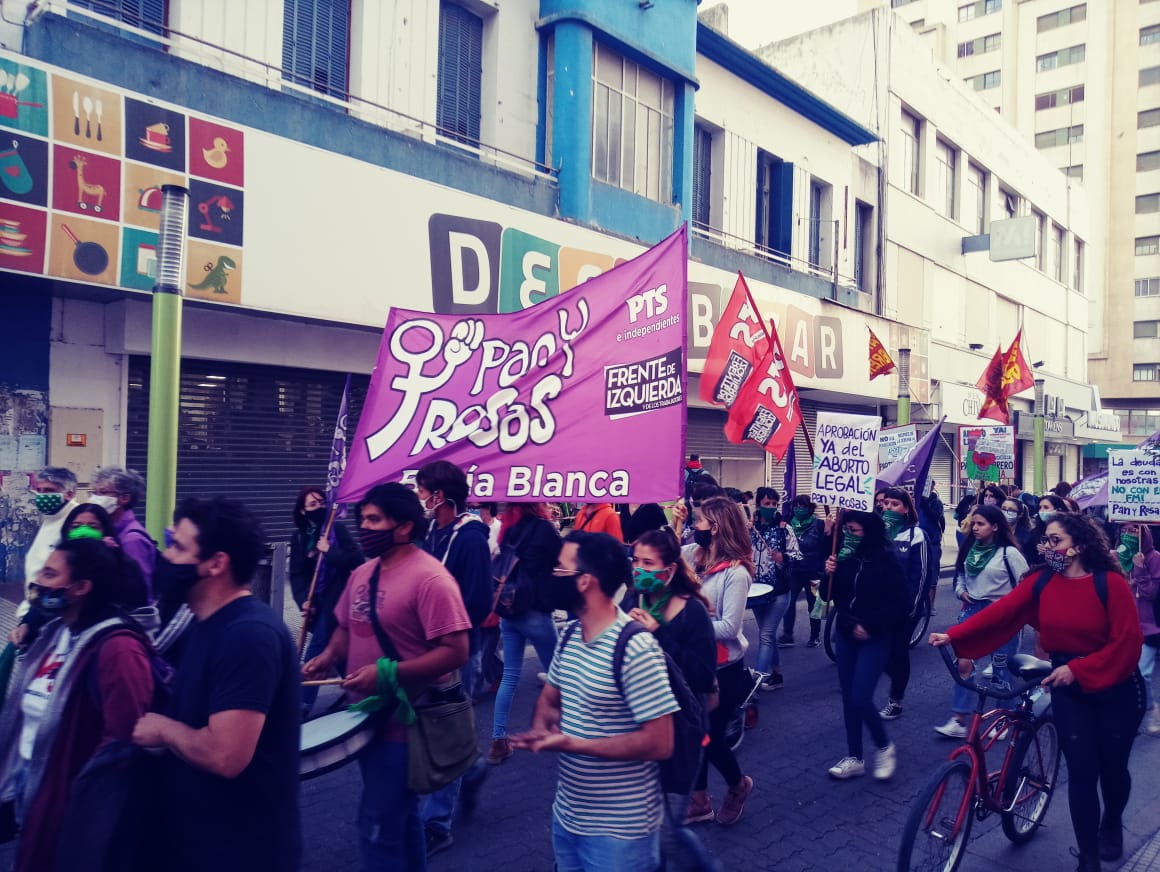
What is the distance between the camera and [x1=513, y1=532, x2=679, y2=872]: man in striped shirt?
2.93m

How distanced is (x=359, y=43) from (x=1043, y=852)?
1094cm

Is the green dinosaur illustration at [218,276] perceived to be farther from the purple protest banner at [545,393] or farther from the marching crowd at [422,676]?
the purple protest banner at [545,393]

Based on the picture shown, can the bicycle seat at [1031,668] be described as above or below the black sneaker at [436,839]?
above

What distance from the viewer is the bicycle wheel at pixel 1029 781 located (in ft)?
15.4

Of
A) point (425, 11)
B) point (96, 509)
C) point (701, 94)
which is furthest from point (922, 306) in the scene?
point (96, 509)

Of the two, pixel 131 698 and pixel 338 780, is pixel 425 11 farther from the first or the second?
pixel 131 698

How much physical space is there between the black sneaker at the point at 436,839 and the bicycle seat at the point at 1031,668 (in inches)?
111

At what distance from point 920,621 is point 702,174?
1078cm

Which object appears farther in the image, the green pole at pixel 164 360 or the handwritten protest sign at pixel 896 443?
the handwritten protest sign at pixel 896 443

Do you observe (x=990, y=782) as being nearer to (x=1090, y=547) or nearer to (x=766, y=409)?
(x=1090, y=547)

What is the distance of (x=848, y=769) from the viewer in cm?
569

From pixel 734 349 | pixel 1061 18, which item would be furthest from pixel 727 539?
pixel 1061 18

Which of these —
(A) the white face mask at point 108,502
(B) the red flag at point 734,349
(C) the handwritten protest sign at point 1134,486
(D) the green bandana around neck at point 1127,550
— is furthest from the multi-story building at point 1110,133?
(A) the white face mask at point 108,502

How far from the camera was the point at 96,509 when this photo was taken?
202 inches
